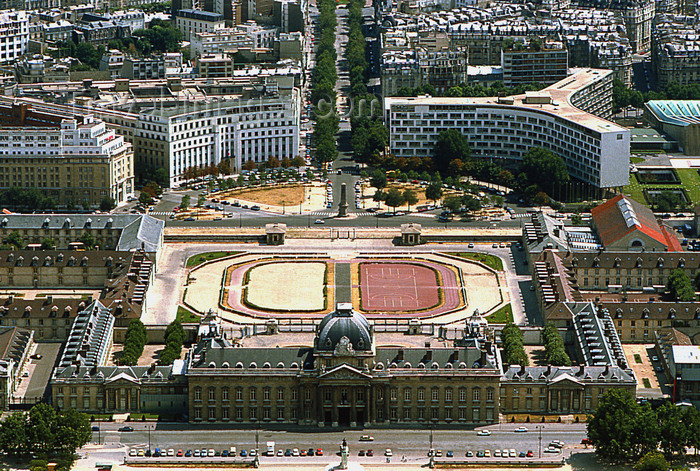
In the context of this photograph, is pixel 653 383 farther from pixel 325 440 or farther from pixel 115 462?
pixel 115 462

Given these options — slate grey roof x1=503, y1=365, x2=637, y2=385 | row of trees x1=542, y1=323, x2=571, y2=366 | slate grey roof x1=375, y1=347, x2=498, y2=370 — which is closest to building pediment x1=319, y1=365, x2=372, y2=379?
slate grey roof x1=375, y1=347, x2=498, y2=370

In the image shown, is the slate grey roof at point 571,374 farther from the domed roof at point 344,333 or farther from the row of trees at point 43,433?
the row of trees at point 43,433

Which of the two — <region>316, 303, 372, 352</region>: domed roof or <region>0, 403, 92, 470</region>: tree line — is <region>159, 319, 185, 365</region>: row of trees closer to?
<region>316, 303, 372, 352</region>: domed roof

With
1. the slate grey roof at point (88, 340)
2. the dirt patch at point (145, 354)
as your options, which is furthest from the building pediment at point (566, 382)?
the slate grey roof at point (88, 340)

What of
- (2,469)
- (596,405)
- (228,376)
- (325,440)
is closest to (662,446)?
(596,405)

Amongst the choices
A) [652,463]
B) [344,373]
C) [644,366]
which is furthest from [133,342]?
[652,463]

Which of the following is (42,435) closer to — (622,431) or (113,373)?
(113,373)

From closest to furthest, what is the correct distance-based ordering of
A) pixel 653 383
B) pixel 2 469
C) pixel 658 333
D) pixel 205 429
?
1. pixel 2 469
2. pixel 205 429
3. pixel 653 383
4. pixel 658 333
